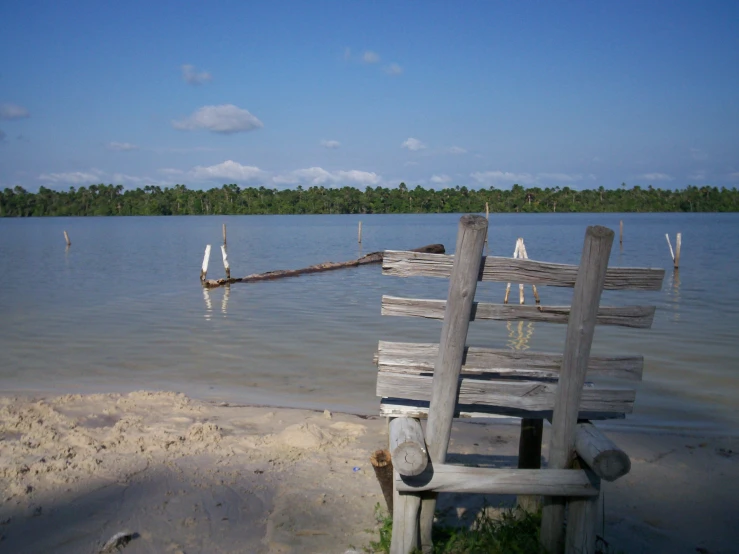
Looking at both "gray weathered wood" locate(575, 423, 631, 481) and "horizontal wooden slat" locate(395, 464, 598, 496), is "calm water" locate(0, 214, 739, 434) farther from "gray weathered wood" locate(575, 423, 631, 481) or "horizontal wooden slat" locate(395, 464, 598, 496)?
"gray weathered wood" locate(575, 423, 631, 481)

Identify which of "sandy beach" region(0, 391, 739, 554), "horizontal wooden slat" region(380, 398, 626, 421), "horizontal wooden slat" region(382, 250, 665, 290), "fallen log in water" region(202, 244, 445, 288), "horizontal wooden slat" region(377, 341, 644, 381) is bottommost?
"fallen log in water" region(202, 244, 445, 288)

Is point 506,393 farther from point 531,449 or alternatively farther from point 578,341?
point 531,449

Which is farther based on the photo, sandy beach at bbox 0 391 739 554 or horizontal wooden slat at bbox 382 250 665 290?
sandy beach at bbox 0 391 739 554

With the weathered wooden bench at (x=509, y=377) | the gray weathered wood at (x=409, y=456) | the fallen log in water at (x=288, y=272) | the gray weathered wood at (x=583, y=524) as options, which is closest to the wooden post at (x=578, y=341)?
the weathered wooden bench at (x=509, y=377)

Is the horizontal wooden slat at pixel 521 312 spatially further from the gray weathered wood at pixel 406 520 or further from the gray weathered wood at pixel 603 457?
the gray weathered wood at pixel 406 520

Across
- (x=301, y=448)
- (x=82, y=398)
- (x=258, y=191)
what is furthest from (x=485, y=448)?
(x=258, y=191)

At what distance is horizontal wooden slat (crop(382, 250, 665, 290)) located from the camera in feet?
11.1

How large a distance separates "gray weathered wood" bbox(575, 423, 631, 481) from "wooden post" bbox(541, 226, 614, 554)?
0.34 feet

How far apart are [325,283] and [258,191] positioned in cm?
13994

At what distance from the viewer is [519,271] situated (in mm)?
3420

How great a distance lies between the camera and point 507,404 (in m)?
3.51

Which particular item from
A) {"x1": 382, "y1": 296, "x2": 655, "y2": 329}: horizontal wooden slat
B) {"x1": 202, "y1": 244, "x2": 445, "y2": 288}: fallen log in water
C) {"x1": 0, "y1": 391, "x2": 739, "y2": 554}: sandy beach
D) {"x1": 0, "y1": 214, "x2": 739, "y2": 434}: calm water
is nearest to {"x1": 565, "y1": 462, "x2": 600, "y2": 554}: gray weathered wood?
{"x1": 382, "y1": 296, "x2": 655, "y2": 329}: horizontal wooden slat

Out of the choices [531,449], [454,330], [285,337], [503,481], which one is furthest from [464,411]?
[285,337]

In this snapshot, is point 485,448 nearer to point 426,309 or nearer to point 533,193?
point 426,309
